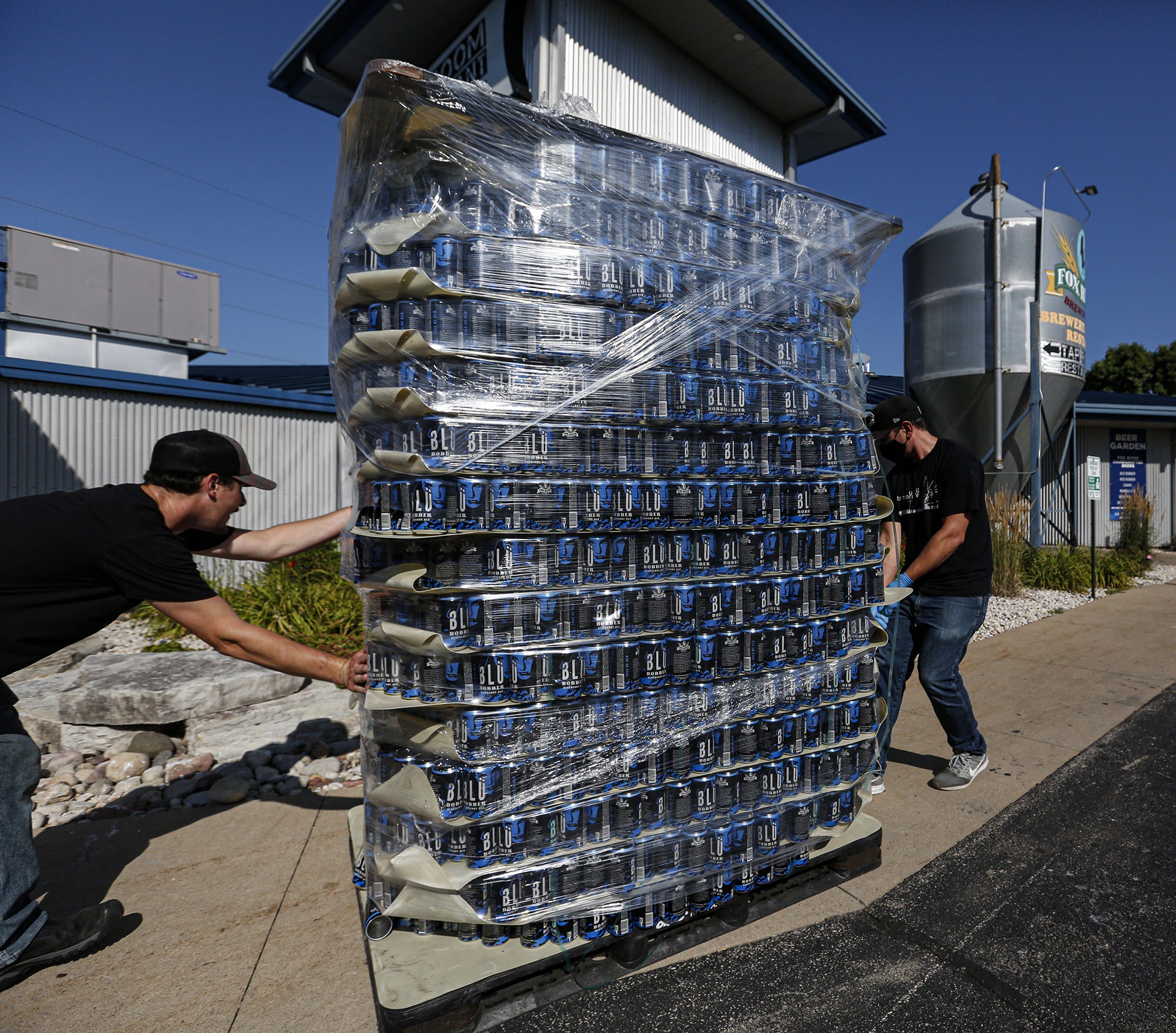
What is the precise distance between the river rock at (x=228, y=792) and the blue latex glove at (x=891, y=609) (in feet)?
11.3

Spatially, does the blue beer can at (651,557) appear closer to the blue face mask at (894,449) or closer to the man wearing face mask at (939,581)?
the man wearing face mask at (939,581)

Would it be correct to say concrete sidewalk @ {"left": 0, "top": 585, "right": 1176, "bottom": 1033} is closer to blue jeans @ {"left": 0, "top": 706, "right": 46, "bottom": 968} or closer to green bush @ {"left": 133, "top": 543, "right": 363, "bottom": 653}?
blue jeans @ {"left": 0, "top": 706, "right": 46, "bottom": 968}

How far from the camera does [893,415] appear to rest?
3762 mm

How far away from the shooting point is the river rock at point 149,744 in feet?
14.5

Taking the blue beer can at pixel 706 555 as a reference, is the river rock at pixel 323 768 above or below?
below

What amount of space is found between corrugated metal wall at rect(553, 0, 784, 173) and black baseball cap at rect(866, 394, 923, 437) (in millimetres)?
3438

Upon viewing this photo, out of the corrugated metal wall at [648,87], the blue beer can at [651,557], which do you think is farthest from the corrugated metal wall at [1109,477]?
the blue beer can at [651,557]

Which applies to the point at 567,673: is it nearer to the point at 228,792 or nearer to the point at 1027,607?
the point at 228,792

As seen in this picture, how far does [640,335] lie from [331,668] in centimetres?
159

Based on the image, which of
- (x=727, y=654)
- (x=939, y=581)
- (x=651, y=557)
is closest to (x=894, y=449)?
(x=939, y=581)

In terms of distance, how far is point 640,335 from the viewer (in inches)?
94.9

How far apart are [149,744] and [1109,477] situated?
17.4 m

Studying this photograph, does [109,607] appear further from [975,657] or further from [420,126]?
[975,657]

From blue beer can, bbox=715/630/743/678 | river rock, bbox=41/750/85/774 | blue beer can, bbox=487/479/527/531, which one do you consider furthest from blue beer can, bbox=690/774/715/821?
river rock, bbox=41/750/85/774
